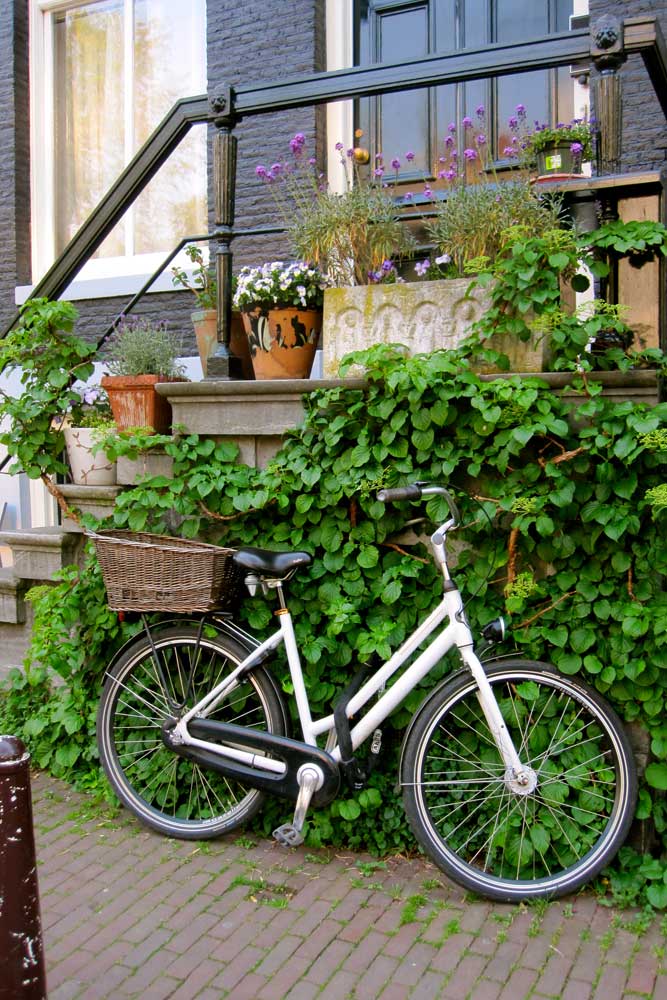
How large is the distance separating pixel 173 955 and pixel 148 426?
209cm

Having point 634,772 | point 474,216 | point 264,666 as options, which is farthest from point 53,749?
point 474,216

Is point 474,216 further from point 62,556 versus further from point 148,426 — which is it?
point 62,556

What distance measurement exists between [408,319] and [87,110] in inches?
212

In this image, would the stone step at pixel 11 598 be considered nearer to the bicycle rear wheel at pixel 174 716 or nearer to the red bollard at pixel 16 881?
the bicycle rear wheel at pixel 174 716

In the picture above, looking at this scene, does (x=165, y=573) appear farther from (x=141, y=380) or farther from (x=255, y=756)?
(x=141, y=380)

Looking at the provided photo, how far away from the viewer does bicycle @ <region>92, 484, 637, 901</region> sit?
9.41 feet

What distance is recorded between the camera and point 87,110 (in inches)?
294

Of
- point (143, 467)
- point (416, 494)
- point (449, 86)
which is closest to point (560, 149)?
point (449, 86)

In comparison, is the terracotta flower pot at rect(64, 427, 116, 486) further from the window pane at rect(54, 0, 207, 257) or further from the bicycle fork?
the window pane at rect(54, 0, 207, 257)

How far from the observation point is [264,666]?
3318mm

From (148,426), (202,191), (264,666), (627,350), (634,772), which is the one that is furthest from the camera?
(202,191)

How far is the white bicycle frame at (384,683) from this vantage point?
2871mm

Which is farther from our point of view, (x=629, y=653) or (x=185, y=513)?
(x=185, y=513)

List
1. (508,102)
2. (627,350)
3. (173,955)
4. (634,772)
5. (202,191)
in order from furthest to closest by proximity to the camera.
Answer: (202,191) < (508,102) < (627,350) < (634,772) < (173,955)
